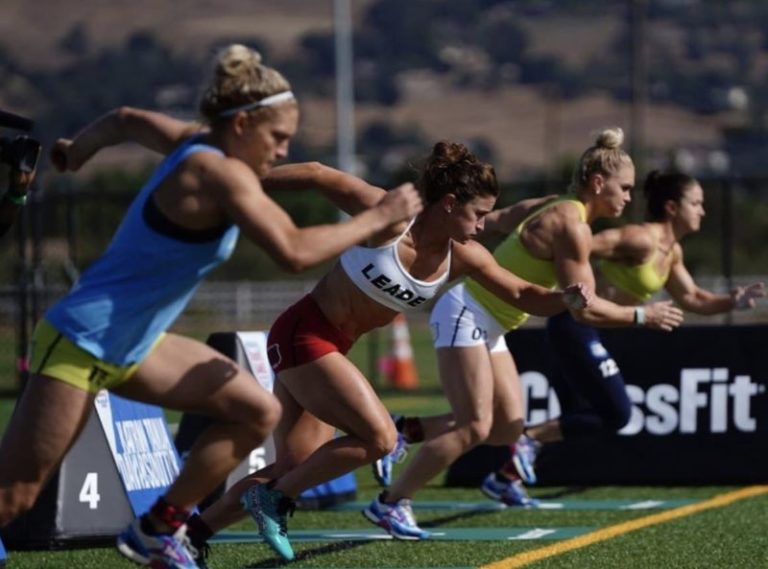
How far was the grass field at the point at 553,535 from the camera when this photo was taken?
9.41 m

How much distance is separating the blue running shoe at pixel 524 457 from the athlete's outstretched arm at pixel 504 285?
107 inches

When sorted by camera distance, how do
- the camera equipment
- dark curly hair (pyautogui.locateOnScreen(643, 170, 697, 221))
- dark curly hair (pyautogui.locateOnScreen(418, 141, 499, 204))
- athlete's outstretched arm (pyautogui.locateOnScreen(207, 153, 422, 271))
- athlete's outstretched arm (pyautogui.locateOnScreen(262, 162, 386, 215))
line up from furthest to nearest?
dark curly hair (pyautogui.locateOnScreen(643, 170, 697, 221)), dark curly hair (pyautogui.locateOnScreen(418, 141, 499, 204)), athlete's outstretched arm (pyautogui.locateOnScreen(262, 162, 386, 215)), the camera equipment, athlete's outstretched arm (pyautogui.locateOnScreen(207, 153, 422, 271))

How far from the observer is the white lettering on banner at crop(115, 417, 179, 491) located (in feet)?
34.4

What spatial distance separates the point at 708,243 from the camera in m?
51.4

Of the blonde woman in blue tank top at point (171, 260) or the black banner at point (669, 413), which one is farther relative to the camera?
the black banner at point (669, 413)

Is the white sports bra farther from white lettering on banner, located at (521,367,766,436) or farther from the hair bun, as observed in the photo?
white lettering on banner, located at (521,367,766,436)

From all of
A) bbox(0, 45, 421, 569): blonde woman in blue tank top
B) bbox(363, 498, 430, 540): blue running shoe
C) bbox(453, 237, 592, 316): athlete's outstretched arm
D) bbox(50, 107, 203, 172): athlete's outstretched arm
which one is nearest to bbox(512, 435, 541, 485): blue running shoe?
bbox(363, 498, 430, 540): blue running shoe

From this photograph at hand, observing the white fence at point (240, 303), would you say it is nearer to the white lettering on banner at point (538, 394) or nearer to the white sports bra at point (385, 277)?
the white lettering on banner at point (538, 394)

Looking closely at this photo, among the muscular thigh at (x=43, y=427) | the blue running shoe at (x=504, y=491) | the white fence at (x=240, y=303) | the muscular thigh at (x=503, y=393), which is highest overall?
the muscular thigh at (x=43, y=427)

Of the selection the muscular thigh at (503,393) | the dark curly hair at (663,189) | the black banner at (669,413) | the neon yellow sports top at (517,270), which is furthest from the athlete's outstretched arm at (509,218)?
the black banner at (669,413)

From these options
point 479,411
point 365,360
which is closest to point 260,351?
point 479,411

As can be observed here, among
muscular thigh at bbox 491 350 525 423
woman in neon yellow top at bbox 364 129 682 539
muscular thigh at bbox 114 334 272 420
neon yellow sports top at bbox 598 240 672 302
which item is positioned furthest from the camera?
neon yellow sports top at bbox 598 240 672 302

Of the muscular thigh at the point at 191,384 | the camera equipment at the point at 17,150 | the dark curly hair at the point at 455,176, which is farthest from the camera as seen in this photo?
the dark curly hair at the point at 455,176

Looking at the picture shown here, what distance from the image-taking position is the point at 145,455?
35.2ft
